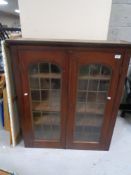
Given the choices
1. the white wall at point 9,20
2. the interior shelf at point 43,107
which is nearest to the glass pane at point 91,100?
the interior shelf at point 43,107

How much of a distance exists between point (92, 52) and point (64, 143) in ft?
3.76

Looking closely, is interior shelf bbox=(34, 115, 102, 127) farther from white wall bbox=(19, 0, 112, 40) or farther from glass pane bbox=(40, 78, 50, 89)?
white wall bbox=(19, 0, 112, 40)

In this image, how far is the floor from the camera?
1601 millimetres

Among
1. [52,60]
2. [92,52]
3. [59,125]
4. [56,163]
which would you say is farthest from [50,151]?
[92,52]

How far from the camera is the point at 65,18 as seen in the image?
1595 millimetres

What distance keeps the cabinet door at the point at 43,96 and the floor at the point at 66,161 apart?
0.12 metres

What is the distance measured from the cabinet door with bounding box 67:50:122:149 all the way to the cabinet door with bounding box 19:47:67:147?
3.9 inches

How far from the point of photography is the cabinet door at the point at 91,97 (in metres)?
1.39

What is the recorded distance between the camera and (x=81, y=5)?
5.05 feet

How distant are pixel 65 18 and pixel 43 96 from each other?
0.87 metres

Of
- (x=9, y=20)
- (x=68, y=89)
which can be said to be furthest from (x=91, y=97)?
(x=9, y=20)

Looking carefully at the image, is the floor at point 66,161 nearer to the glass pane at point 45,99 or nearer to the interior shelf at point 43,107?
the glass pane at point 45,99

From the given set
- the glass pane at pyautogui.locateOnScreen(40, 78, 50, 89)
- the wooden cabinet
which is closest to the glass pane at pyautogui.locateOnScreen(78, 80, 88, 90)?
the wooden cabinet

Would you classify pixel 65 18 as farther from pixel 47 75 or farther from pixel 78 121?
pixel 78 121
